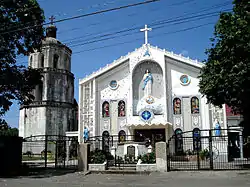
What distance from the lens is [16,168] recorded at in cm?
1848

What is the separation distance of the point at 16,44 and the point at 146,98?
14.0 m

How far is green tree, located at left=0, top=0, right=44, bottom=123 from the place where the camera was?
20062 mm

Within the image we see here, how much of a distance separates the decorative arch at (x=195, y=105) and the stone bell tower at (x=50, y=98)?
19697 mm

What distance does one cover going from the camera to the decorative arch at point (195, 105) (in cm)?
2961

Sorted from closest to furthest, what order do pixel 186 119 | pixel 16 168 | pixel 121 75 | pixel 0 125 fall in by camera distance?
pixel 16 168
pixel 0 125
pixel 186 119
pixel 121 75

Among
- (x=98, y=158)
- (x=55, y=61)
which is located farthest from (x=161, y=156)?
(x=55, y=61)

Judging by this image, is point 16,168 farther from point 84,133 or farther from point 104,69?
point 104,69

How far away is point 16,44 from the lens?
834 inches

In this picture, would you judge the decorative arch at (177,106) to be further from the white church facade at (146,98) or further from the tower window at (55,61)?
the tower window at (55,61)

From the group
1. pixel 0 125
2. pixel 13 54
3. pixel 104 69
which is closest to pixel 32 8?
pixel 13 54

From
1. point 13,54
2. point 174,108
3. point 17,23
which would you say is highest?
point 17,23

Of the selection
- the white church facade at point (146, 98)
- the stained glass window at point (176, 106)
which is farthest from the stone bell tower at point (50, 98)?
the stained glass window at point (176, 106)

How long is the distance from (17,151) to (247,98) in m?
13.9

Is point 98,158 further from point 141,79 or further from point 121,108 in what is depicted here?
point 141,79
